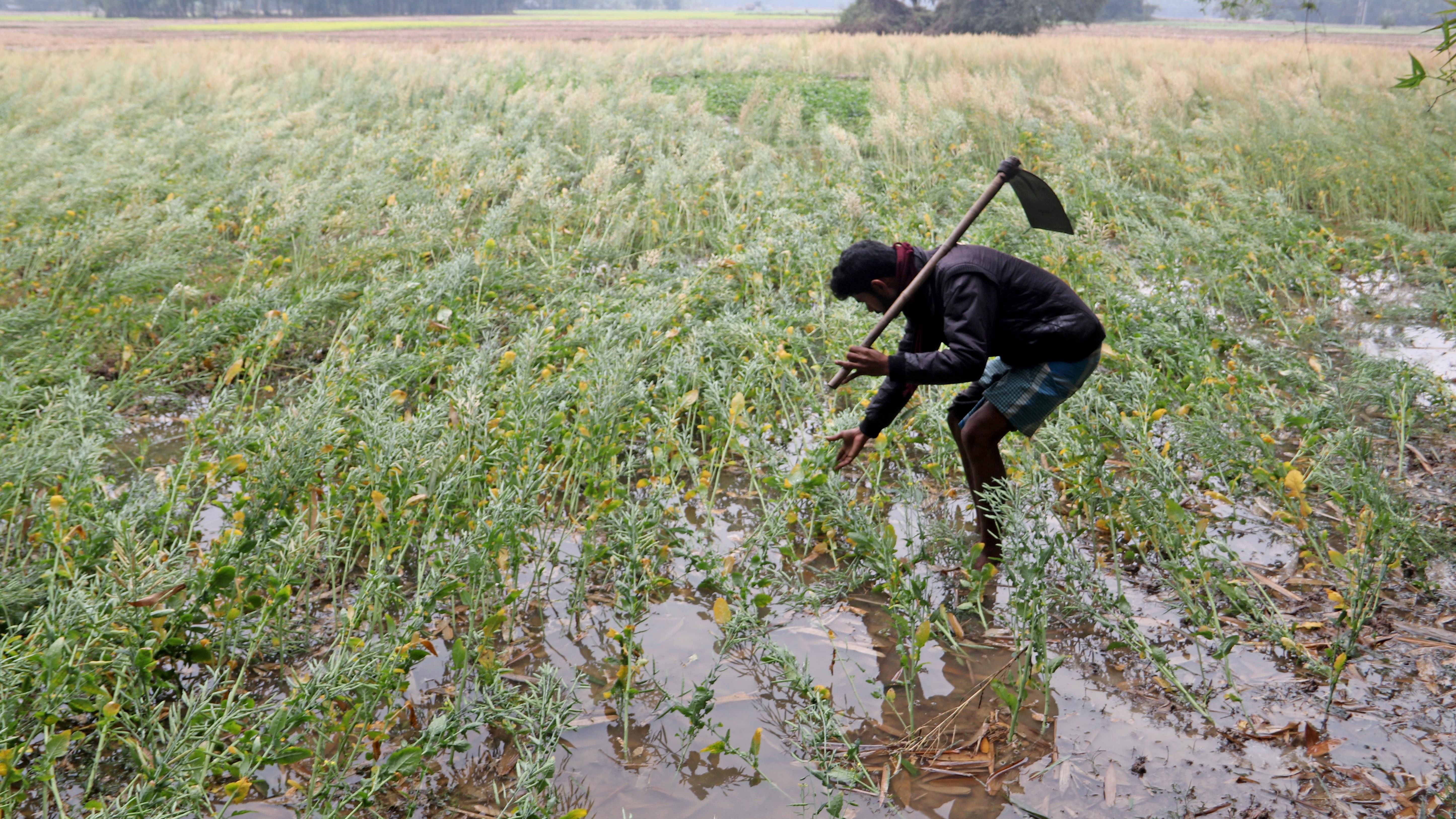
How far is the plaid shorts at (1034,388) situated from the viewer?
10.7 ft

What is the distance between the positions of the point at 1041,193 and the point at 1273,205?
17.1 feet

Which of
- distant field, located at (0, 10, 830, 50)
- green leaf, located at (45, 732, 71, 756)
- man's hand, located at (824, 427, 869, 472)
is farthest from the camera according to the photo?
distant field, located at (0, 10, 830, 50)

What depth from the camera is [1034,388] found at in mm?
3264

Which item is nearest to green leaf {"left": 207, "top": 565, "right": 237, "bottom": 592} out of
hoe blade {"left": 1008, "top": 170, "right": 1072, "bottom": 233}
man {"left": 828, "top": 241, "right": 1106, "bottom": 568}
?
man {"left": 828, "top": 241, "right": 1106, "bottom": 568}

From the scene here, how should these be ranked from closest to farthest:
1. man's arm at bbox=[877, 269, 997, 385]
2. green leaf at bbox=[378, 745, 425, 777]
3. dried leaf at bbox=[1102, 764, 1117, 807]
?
green leaf at bbox=[378, 745, 425, 777] → dried leaf at bbox=[1102, 764, 1117, 807] → man's arm at bbox=[877, 269, 997, 385]

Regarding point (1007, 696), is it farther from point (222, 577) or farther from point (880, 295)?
point (222, 577)

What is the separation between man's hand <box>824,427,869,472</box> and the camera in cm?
350

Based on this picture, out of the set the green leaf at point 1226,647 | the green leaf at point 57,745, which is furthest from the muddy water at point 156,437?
the green leaf at point 1226,647

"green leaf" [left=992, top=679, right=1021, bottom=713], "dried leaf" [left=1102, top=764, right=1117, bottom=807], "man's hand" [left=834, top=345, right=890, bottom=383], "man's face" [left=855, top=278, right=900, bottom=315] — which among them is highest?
"man's face" [left=855, top=278, right=900, bottom=315]

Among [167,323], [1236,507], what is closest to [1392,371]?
[1236,507]

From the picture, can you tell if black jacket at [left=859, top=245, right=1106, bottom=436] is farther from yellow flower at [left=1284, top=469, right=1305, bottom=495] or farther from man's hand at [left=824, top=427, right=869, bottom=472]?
yellow flower at [left=1284, top=469, right=1305, bottom=495]

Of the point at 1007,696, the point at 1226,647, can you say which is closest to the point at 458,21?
the point at 1007,696

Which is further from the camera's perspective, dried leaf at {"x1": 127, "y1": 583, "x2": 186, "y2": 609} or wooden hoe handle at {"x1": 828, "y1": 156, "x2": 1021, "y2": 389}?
wooden hoe handle at {"x1": 828, "y1": 156, "x2": 1021, "y2": 389}

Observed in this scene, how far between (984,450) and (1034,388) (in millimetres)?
318
